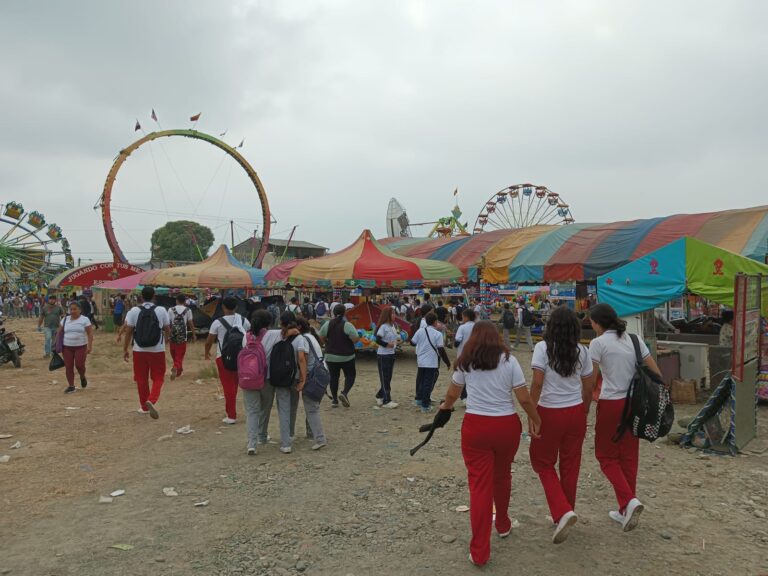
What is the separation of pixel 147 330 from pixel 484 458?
16.3 feet

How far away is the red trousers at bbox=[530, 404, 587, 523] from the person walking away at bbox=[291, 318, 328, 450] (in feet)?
8.74

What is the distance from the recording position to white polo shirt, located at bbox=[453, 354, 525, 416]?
3.21m

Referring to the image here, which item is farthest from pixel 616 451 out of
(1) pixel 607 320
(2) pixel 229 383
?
(2) pixel 229 383

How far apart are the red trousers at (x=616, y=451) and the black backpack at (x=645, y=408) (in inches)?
2.0

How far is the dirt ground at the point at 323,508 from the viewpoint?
3387 millimetres

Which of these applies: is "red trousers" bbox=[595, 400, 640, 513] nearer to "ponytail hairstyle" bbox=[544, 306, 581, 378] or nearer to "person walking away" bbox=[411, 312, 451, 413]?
"ponytail hairstyle" bbox=[544, 306, 581, 378]

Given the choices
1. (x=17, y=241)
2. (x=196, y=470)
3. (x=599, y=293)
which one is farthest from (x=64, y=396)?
(x=17, y=241)

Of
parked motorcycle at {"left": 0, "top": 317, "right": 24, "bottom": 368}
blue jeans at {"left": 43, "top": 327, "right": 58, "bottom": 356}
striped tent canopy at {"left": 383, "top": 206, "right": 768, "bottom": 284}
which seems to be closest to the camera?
parked motorcycle at {"left": 0, "top": 317, "right": 24, "bottom": 368}

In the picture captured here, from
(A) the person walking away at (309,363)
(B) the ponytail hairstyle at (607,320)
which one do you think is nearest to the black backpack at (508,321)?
(A) the person walking away at (309,363)

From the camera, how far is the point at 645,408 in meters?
3.57

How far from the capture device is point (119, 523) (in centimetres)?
397

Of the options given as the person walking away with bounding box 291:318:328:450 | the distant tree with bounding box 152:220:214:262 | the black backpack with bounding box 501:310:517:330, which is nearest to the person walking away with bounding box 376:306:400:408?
the person walking away with bounding box 291:318:328:450

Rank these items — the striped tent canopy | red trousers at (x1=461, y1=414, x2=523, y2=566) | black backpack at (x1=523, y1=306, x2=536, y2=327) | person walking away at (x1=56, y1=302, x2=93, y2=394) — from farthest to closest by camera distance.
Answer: black backpack at (x1=523, y1=306, x2=536, y2=327) → the striped tent canopy → person walking away at (x1=56, y1=302, x2=93, y2=394) → red trousers at (x1=461, y1=414, x2=523, y2=566)

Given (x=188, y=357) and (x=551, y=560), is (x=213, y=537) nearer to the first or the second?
(x=551, y=560)
